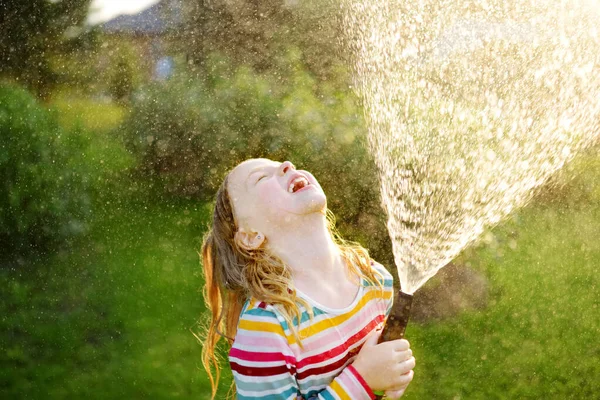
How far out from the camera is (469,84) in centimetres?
466

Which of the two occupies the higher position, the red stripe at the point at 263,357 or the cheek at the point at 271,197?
the cheek at the point at 271,197

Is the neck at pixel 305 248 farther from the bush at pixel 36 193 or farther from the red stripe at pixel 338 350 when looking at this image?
the bush at pixel 36 193

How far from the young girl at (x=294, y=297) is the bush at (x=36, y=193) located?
3340mm

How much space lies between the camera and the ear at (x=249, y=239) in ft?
7.14

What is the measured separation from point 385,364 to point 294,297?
321 millimetres

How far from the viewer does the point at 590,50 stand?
14.5 ft

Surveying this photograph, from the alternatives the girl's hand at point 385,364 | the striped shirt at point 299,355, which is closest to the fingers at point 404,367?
the girl's hand at point 385,364

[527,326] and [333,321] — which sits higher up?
[333,321]

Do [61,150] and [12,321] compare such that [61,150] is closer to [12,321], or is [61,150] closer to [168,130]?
[168,130]

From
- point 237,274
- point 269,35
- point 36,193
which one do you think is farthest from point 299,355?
point 36,193

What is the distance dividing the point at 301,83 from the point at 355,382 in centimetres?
348

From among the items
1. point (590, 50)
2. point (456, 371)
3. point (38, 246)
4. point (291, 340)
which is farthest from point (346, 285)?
point (38, 246)

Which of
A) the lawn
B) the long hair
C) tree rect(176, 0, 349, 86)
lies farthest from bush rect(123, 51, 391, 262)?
the long hair

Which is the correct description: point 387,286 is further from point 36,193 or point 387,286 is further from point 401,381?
point 36,193
